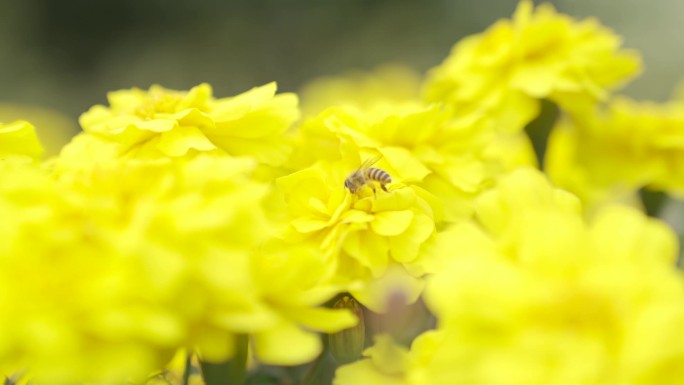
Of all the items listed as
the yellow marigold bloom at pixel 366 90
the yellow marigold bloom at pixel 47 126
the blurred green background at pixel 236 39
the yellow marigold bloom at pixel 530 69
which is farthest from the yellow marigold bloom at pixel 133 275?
the blurred green background at pixel 236 39

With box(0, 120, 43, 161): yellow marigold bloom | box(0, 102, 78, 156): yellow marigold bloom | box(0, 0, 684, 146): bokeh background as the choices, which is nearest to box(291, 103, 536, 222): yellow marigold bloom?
box(0, 120, 43, 161): yellow marigold bloom

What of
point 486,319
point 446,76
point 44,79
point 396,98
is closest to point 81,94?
point 44,79

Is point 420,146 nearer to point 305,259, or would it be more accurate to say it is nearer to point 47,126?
point 305,259

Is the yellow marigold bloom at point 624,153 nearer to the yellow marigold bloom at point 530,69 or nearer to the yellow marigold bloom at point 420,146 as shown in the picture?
the yellow marigold bloom at point 530,69

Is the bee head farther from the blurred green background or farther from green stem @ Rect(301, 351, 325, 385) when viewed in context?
the blurred green background

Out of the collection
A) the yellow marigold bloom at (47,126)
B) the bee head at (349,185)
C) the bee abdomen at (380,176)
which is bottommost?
the bee head at (349,185)

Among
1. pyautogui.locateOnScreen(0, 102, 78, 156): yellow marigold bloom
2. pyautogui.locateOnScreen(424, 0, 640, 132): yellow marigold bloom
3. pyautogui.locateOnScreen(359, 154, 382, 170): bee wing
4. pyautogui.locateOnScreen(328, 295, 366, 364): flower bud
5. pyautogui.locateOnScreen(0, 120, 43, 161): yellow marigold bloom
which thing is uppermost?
pyautogui.locateOnScreen(0, 102, 78, 156): yellow marigold bloom

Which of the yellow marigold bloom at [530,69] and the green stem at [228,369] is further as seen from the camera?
the yellow marigold bloom at [530,69]
